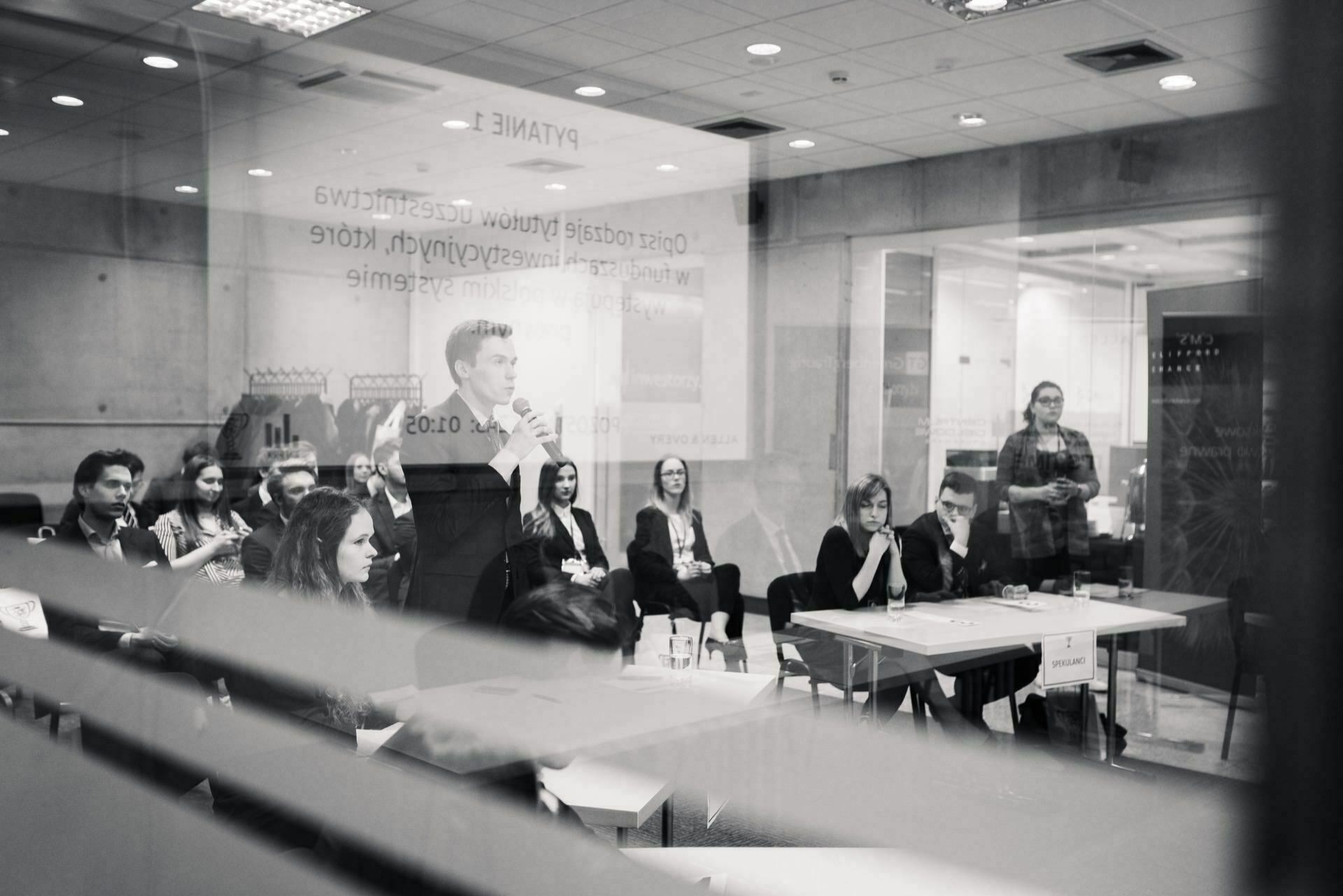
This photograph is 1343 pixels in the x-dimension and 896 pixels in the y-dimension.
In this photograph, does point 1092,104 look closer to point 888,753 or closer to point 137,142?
point 888,753

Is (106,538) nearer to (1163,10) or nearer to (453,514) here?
(453,514)

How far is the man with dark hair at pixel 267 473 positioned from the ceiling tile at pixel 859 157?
3587 mm

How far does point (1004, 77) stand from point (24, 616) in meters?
4.53

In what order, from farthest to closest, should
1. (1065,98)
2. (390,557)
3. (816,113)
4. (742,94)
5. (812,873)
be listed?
(816,113), (742,94), (1065,98), (390,557), (812,873)

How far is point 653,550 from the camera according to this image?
199 inches

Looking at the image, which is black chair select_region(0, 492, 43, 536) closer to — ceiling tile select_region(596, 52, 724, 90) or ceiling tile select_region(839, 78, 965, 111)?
ceiling tile select_region(596, 52, 724, 90)

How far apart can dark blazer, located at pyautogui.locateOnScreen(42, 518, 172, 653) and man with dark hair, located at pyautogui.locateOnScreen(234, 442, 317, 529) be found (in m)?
0.32

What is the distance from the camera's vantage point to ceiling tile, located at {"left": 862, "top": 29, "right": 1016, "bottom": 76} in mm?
4535

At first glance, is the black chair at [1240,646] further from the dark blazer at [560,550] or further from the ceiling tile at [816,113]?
the ceiling tile at [816,113]

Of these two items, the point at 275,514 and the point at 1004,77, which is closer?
the point at 275,514

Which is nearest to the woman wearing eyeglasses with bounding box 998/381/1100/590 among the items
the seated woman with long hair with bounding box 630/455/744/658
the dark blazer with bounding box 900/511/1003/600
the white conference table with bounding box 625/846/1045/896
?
the dark blazer with bounding box 900/511/1003/600

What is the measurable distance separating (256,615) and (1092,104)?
4.44 metres

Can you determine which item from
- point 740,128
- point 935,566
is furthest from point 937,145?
point 935,566

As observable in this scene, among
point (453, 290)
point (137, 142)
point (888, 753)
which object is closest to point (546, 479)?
point (453, 290)
